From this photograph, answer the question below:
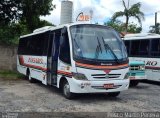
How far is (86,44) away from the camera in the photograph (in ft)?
40.7

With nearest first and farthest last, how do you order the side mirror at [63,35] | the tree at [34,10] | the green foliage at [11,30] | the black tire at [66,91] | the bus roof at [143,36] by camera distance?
the black tire at [66,91]
the side mirror at [63,35]
the bus roof at [143,36]
the tree at [34,10]
the green foliage at [11,30]

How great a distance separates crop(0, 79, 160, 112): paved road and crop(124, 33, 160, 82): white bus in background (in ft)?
13.1

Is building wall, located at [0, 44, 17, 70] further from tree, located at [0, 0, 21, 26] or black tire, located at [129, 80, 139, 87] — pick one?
black tire, located at [129, 80, 139, 87]

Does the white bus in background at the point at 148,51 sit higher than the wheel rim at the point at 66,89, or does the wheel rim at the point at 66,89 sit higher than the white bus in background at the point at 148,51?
the white bus in background at the point at 148,51

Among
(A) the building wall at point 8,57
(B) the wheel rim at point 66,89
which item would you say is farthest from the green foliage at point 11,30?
(B) the wheel rim at point 66,89

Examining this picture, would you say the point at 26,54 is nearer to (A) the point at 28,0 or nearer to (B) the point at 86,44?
(A) the point at 28,0

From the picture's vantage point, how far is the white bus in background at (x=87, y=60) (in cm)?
1187

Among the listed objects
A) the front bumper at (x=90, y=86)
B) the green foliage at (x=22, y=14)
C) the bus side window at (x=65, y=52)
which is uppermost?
the green foliage at (x=22, y=14)

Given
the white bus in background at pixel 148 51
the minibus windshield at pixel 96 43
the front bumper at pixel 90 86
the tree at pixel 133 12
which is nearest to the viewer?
the front bumper at pixel 90 86

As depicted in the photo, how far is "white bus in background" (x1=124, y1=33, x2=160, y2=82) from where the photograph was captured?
18156 mm

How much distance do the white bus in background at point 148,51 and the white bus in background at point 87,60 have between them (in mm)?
5530

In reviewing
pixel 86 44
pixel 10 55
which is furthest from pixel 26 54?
pixel 86 44

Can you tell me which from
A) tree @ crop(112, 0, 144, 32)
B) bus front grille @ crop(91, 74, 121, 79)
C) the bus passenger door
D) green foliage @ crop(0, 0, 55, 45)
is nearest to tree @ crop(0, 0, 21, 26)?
green foliage @ crop(0, 0, 55, 45)

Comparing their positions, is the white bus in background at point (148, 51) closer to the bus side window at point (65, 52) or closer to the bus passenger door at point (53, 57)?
the bus passenger door at point (53, 57)
